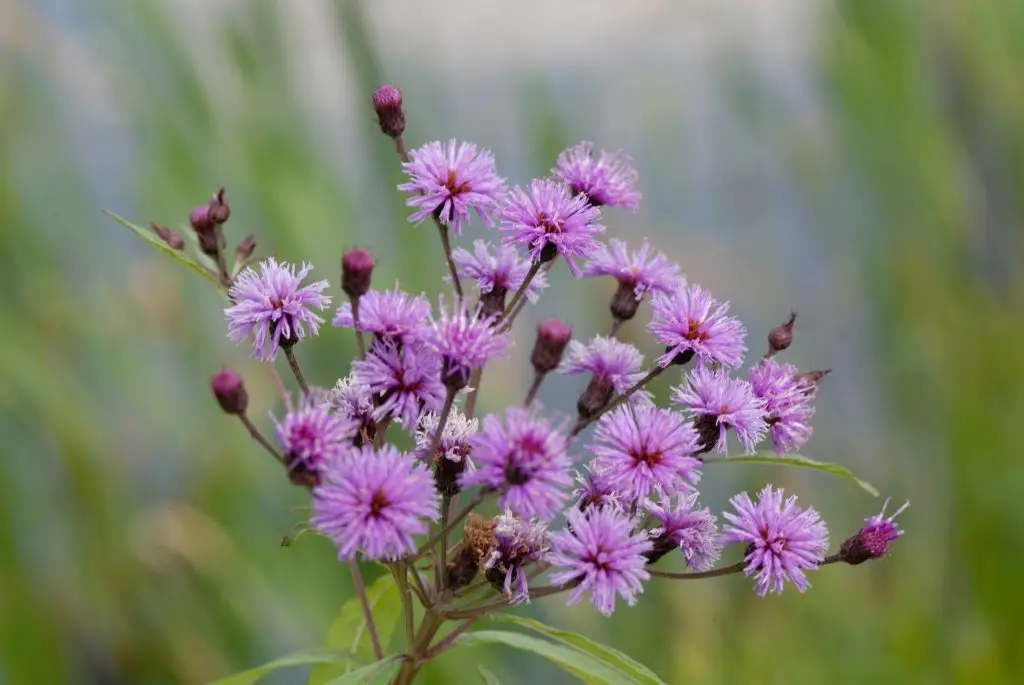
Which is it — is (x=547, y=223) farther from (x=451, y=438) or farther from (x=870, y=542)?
(x=870, y=542)

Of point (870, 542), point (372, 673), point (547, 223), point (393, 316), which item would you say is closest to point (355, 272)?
point (393, 316)

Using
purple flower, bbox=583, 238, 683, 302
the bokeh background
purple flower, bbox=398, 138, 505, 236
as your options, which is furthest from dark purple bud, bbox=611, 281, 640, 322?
the bokeh background

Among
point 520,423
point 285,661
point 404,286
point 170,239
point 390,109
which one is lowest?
point 285,661

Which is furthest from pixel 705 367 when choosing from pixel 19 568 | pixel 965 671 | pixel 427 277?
pixel 19 568

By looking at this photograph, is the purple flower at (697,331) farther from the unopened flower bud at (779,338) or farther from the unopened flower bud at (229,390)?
the unopened flower bud at (229,390)

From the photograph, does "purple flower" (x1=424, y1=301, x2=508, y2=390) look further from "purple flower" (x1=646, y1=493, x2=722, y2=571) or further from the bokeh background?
the bokeh background

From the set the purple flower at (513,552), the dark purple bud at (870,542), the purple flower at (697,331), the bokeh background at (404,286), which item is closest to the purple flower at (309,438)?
the purple flower at (513,552)
